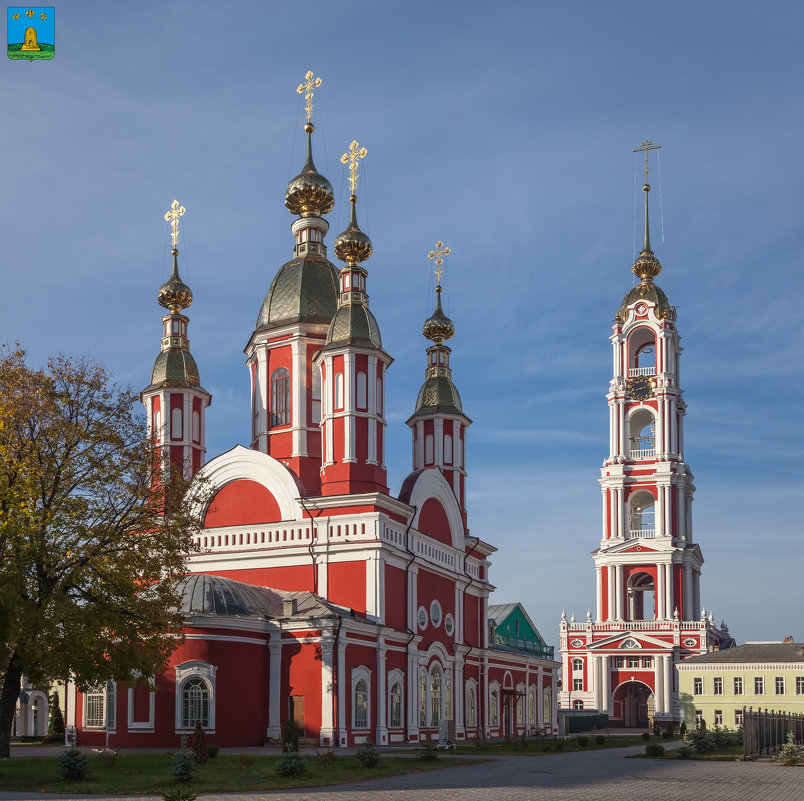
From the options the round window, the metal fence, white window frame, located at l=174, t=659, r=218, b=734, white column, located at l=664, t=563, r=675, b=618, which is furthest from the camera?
white column, located at l=664, t=563, r=675, b=618

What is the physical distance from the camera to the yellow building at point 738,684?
52094mm

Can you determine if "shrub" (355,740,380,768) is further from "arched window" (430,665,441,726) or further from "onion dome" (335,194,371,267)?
"onion dome" (335,194,371,267)

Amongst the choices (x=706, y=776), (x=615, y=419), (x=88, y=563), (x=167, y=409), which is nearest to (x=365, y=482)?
(x=167, y=409)

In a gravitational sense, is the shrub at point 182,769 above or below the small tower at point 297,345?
below

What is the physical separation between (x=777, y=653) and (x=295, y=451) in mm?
26608

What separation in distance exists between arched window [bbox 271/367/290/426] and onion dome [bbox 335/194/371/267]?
16.3 feet

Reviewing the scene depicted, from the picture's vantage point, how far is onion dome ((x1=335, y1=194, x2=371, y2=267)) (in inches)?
1652

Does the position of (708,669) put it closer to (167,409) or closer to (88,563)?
(167,409)

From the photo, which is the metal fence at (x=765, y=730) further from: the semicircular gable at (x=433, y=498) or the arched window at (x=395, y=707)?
the semicircular gable at (x=433, y=498)

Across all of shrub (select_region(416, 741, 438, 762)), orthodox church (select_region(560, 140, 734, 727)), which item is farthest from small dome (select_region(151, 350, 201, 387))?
orthodox church (select_region(560, 140, 734, 727))

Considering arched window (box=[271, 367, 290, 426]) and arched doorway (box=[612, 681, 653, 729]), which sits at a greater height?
arched window (box=[271, 367, 290, 426])

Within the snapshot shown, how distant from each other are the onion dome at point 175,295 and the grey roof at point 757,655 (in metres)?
28.8

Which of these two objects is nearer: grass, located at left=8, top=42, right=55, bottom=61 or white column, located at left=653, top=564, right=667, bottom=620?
grass, located at left=8, top=42, right=55, bottom=61

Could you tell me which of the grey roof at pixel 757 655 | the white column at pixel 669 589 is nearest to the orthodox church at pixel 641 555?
the white column at pixel 669 589
